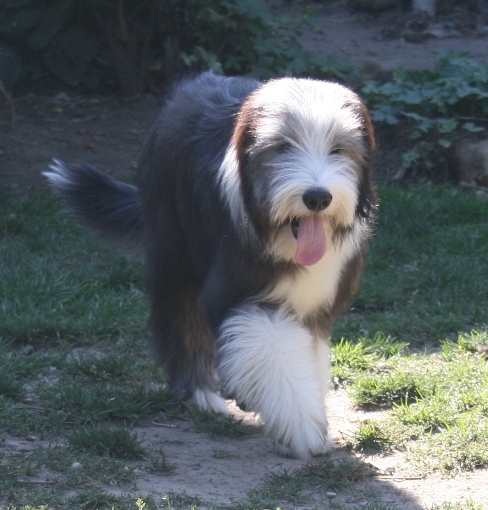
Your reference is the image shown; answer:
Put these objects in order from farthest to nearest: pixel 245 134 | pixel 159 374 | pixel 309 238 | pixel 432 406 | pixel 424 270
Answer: pixel 424 270, pixel 159 374, pixel 432 406, pixel 245 134, pixel 309 238

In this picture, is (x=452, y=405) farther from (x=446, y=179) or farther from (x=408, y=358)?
(x=446, y=179)

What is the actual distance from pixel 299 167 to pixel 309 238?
263 millimetres

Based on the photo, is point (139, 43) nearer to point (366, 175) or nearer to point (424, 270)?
point (424, 270)

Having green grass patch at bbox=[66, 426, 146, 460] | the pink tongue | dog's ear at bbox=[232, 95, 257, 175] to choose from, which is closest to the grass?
green grass patch at bbox=[66, 426, 146, 460]

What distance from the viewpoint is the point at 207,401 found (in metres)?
4.32

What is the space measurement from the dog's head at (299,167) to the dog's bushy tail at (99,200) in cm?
117

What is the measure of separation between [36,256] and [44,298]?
0.66 meters

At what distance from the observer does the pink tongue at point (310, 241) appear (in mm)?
3492

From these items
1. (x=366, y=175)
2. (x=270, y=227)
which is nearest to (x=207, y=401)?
(x=270, y=227)

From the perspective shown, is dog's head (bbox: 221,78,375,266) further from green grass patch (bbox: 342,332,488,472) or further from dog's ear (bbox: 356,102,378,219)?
green grass patch (bbox: 342,332,488,472)

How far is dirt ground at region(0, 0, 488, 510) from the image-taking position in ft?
11.4

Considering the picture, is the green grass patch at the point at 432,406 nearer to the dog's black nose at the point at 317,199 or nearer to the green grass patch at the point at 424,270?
the green grass patch at the point at 424,270

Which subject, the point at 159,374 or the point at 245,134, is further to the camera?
the point at 159,374

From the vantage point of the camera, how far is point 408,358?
480 cm
